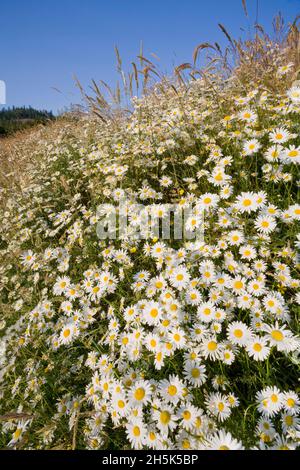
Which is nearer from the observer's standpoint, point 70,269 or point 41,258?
point 70,269

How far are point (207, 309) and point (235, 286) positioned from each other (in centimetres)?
23

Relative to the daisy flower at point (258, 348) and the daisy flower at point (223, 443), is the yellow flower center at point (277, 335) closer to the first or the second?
the daisy flower at point (258, 348)

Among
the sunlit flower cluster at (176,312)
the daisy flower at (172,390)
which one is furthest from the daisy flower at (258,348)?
the daisy flower at (172,390)

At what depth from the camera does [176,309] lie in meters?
1.63

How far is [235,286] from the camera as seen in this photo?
1.67m

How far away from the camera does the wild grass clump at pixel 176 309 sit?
1.29 meters

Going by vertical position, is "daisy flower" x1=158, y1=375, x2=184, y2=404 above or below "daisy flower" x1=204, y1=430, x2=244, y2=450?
above

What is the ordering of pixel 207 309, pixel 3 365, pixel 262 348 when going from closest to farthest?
pixel 262 348
pixel 207 309
pixel 3 365

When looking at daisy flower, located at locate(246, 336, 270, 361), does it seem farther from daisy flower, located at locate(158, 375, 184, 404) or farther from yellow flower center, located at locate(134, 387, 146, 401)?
yellow flower center, located at locate(134, 387, 146, 401)

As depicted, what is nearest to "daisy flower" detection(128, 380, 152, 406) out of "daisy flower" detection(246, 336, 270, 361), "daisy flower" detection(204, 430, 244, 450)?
"daisy flower" detection(204, 430, 244, 450)

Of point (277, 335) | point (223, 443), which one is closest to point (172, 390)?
point (223, 443)

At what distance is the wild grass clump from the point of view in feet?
4.25

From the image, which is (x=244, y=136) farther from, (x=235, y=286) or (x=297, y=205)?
(x=235, y=286)

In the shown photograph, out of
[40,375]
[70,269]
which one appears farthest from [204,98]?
[40,375]
